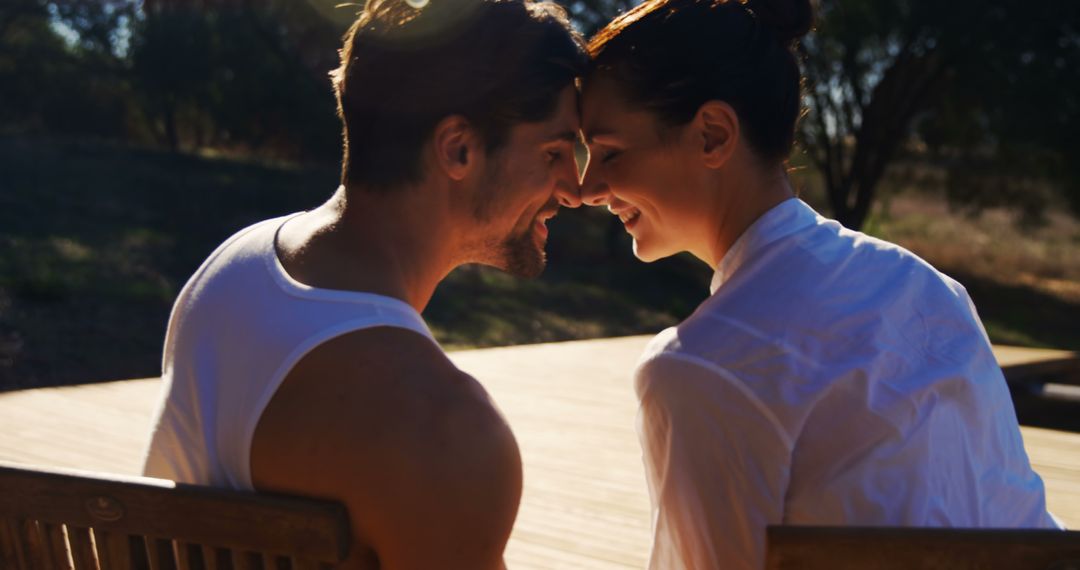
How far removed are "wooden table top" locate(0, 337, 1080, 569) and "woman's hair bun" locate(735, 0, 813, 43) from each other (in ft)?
4.14

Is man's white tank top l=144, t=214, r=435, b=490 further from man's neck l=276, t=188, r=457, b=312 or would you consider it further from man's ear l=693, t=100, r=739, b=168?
man's ear l=693, t=100, r=739, b=168

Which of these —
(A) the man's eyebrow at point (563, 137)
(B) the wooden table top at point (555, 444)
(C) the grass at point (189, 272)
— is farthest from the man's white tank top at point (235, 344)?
(C) the grass at point (189, 272)

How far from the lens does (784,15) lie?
5.81ft

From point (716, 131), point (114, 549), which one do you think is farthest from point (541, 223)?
point (114, 549)

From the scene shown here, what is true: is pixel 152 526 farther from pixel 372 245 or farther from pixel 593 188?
pixel 593 188

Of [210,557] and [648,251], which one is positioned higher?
[648,251]

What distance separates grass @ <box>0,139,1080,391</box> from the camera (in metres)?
8.22

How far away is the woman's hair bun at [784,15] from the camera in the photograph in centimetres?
Result: 177

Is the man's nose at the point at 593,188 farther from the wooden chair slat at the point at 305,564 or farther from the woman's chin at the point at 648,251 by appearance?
the wooden chair slat at the point at 305,564

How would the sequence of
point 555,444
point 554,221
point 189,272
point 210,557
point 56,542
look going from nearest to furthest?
1. point 210,557
2. point 56,542
3. point 555,444
4. point 189,272
5. point 554,221

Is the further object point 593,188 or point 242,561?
point 593,188

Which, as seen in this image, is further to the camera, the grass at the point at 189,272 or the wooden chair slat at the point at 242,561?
the grass at the point at 189,272

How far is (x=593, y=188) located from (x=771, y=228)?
388 millimetres

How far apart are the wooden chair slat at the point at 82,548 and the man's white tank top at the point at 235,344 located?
134 millimetres
